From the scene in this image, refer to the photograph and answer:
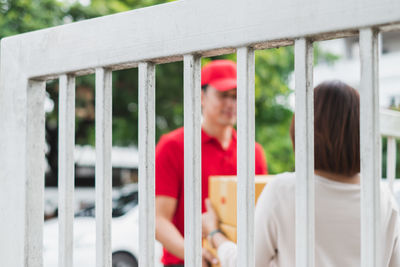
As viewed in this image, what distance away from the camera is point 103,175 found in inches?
37.2

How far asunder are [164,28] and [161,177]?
62.7 inches

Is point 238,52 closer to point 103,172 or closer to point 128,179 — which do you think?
point 103,172

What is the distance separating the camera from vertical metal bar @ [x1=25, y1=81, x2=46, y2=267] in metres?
1.08

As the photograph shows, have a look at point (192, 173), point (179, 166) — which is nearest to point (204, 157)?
point (179, 166)

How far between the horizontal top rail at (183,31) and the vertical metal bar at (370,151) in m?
0.04

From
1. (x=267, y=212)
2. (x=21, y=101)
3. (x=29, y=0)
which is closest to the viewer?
(x=21, y=101)

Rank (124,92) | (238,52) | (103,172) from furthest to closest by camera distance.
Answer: (124,92) → (103,172) → (238,52)

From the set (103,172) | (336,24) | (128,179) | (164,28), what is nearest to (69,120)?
(103,172)

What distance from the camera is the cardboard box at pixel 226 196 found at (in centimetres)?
169

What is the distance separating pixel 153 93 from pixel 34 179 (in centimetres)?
40

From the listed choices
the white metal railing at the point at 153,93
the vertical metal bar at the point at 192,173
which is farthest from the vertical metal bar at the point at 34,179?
the vertical metal bar at the point at 192,173

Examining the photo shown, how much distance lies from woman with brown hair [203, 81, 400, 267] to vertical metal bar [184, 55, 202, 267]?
21.4 inches

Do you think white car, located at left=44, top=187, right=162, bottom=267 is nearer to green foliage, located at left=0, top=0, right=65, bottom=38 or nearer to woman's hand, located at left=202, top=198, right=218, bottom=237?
green foliage, located at left=0, top=0, right=65, bottom=38

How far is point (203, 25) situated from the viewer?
0.84m
